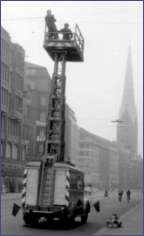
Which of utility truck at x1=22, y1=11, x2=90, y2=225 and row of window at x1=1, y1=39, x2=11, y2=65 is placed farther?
row of window at x1=1, y1=39, x2=11, y2=65

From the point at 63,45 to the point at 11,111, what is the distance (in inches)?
2453

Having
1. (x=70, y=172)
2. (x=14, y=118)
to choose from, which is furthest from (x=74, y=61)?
(x=14, y=118)

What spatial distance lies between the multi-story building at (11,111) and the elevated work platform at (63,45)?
55.2 meters

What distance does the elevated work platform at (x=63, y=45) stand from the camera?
2461 centimetres

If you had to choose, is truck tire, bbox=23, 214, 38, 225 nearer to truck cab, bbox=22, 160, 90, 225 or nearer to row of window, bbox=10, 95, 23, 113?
truck cab, bbox=22, 160, 90, 225

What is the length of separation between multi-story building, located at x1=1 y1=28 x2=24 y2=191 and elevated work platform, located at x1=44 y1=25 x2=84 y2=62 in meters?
55.2

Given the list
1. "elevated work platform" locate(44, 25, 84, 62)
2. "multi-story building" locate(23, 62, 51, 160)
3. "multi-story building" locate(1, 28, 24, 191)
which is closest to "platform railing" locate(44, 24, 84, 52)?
"elevated work platform" locate(44, 25, 84, 62)

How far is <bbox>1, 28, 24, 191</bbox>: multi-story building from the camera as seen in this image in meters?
82.4

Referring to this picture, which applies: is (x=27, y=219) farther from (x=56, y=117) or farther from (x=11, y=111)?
(x=11, y=111)

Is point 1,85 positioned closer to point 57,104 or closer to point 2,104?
point 2,104

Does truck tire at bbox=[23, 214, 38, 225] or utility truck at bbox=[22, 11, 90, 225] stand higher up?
Answer: utility truck at bbox=[22, 11, 90, 225]

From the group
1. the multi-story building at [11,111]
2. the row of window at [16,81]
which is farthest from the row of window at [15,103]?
the row of window at [16,81]

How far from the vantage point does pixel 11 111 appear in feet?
283

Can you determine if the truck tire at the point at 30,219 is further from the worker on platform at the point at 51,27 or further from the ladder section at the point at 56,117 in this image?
the worker on platform at the point at 51,27
